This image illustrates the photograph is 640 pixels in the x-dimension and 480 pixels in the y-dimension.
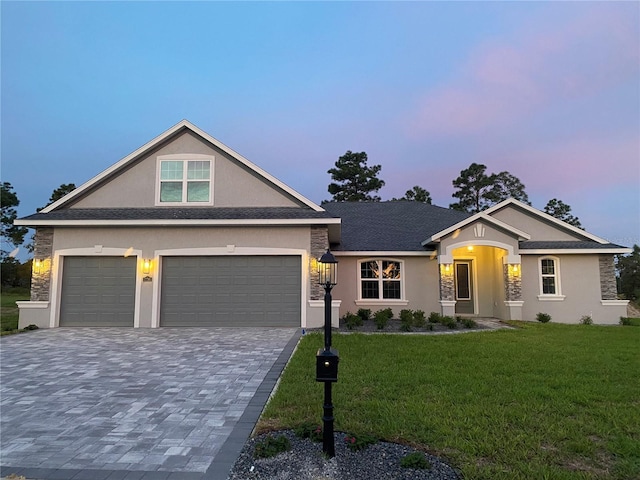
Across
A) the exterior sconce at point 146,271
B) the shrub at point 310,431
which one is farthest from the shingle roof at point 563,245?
the exterior sconce at point 146,271

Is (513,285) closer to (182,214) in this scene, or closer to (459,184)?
(182,214)

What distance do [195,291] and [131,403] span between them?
697cm

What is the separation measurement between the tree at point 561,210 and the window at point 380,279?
23.2m

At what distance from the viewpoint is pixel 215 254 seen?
1169 centimetres

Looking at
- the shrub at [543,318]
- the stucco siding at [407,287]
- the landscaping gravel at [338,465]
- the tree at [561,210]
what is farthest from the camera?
the tree at [561,210]

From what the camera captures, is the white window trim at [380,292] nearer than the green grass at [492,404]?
No

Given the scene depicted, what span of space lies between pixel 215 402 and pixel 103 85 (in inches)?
1269

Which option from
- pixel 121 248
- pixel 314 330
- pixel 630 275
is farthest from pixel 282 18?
pixel 630 275

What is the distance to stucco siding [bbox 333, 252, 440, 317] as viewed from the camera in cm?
1417

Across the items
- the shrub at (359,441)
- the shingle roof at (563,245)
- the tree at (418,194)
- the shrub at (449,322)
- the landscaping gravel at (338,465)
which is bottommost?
the landscaping gravel at (338,465)

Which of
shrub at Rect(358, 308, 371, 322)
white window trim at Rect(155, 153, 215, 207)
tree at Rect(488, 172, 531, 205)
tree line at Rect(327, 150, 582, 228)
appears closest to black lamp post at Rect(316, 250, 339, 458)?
white window trim at Rect(155, 153, 215, 207)

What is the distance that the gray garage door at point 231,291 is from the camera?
11.5m

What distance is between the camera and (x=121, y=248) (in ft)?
38.4

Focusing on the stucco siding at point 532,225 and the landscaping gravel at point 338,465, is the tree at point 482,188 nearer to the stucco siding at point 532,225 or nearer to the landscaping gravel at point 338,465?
the stucco siding at point 532,225
